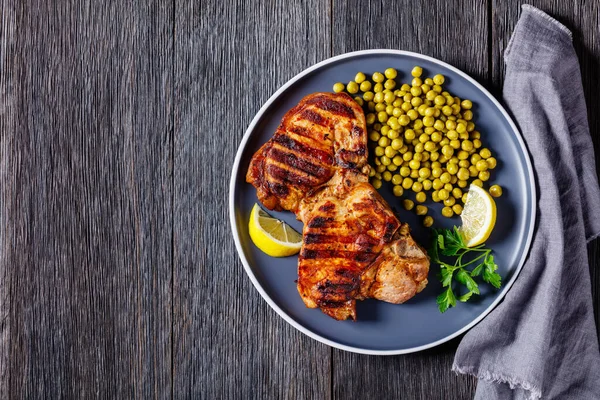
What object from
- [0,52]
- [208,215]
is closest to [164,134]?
[208,215]

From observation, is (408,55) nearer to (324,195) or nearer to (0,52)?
(324,195)

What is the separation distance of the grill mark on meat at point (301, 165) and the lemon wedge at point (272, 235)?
26cm

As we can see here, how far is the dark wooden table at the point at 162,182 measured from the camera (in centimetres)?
242

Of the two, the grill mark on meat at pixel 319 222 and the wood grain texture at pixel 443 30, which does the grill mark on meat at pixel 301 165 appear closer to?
the grill mark on meat at pixel 319 222

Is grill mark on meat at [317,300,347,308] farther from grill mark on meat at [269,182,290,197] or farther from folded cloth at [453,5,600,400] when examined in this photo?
folded cloth at [453,5,600,400]

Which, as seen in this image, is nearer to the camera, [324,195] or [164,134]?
[324,195]

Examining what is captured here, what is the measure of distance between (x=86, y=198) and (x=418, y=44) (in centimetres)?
164

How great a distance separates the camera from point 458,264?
2281mm

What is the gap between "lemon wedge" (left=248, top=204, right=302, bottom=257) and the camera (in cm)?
225

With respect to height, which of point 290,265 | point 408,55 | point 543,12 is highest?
point 543,12

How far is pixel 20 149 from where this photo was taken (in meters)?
2.53

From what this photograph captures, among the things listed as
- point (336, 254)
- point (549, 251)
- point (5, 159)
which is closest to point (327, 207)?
point (336, 254)

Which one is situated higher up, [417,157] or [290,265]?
[417,157]

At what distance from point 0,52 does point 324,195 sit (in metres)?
1.66
